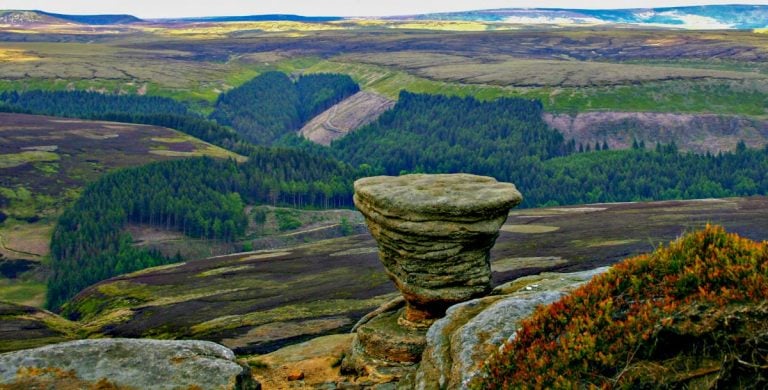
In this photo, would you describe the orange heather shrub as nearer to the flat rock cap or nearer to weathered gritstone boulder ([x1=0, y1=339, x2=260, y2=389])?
weathered gritstone boulder ([x1=0, y1=339, x2=260, y2=389])

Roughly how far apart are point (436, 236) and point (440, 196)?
1.75 m

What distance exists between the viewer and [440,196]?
33.9m

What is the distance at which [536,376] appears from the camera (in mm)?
19969

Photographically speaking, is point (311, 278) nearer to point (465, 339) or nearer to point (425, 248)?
point (425, 248)

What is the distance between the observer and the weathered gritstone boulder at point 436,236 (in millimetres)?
33250

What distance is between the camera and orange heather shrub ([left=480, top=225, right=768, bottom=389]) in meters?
19.0

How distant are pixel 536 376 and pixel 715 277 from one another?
5.09 m

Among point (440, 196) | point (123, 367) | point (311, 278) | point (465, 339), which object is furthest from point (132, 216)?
point (465, 339)

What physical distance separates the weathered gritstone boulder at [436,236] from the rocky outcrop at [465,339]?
178 inches

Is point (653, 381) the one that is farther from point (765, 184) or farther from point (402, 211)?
point (765, 184)

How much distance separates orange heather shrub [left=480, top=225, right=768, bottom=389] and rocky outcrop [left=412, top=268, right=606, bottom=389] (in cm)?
174

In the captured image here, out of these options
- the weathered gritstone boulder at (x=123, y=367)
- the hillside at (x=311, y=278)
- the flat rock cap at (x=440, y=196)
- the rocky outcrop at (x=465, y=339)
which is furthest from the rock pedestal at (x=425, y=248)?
the hillside at (x=311, y=278)

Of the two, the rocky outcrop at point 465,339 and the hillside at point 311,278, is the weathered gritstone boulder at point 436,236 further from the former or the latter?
the hillside at point 311,278

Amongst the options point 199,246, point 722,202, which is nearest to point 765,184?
point 722,202
